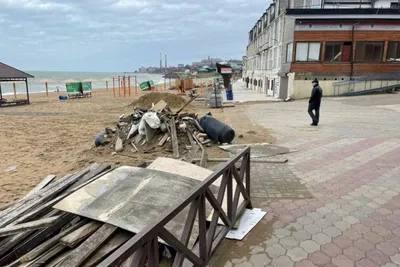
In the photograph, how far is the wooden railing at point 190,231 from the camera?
1943 millimetres

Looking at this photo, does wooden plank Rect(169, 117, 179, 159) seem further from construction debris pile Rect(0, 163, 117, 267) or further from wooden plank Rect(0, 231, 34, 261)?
wooden plank Rect(0, 231, 34, 261)

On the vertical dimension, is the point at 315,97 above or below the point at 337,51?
below

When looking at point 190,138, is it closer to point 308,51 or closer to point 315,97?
point 315,97

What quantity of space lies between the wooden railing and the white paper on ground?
10 cm

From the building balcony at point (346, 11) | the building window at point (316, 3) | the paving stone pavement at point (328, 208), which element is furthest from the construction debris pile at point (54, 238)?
the building window at point (316, 3)

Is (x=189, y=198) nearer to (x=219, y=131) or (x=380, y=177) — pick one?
(x=380, y=177)

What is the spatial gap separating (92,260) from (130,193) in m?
0.86

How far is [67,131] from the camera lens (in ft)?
42.0

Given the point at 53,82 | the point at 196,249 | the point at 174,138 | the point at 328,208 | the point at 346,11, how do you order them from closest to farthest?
1. the point at 196,249
2. the point at 328,208
3. the point at 174,138
4. the point at 346,11
5. the point at 53,82

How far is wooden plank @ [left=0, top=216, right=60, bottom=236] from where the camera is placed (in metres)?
3.23

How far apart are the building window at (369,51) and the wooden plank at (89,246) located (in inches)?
1065

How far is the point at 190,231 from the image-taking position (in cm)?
270

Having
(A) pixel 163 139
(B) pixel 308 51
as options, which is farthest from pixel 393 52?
(A) pixel 163 139

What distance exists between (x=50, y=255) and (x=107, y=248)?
597 mm
